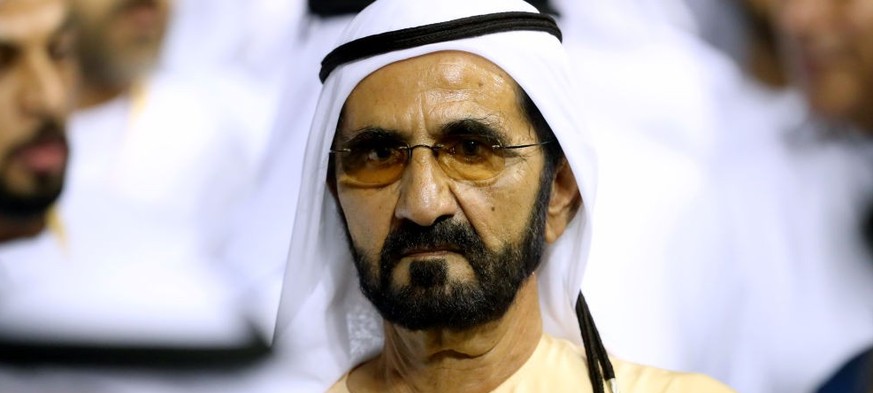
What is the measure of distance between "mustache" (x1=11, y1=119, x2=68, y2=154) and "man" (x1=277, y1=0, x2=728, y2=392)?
136 centimetres

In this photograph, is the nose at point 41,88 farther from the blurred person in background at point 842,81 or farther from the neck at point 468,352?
the blurred person in background at point 842,81

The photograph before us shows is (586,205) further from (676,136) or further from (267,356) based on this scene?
(267,356)

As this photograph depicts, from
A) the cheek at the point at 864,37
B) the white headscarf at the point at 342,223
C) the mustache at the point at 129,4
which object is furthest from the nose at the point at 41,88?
the cheek at the point at 864,37

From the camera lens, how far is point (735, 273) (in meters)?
2.75

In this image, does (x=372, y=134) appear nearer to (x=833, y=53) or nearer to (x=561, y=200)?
(x=561, y=200)

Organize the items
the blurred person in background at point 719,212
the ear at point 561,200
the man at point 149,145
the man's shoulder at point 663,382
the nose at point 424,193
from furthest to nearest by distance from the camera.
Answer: the man at point 149,145
the blurred person in background at point 719,212
the ear at point 561,200
the man's shoulder at point 663,382
the nose at point 424,193

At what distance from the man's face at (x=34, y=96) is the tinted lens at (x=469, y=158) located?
1.74m

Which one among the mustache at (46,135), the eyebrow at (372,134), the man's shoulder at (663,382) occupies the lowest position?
the man's shoulder at (663,382)

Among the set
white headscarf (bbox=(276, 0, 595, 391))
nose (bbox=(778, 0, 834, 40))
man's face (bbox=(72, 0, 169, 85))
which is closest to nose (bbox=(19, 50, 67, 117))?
man's face (bbox=(72, 0, 169, 85))

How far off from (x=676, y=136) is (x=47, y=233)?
2023 millimetres

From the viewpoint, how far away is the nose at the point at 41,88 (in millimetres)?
3234

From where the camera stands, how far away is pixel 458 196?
1993 millimetres

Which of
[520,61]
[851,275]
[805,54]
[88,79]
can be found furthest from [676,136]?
[88,79]

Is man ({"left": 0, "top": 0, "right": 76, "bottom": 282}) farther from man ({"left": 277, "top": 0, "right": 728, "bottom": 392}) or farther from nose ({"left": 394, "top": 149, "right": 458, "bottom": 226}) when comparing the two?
nose ({"left": 394, "top": 149, "right": 458, "bottom": 226})
